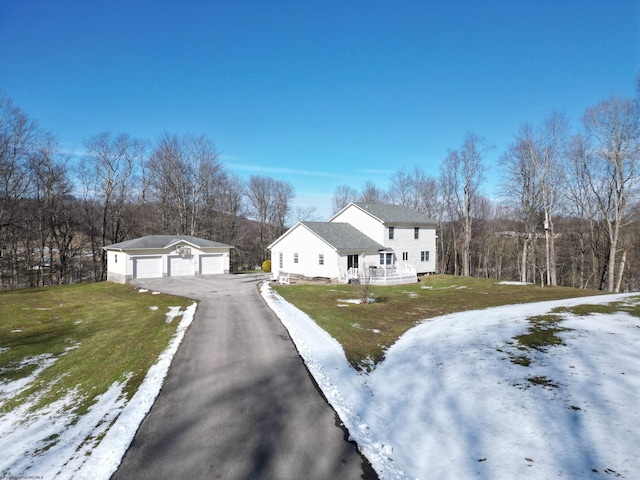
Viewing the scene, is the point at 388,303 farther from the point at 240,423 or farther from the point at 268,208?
the point at 268,208

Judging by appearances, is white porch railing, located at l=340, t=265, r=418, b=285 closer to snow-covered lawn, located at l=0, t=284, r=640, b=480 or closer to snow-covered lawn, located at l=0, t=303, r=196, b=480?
snow-covered lawn, located at l=0, t=284, r=640, b=480

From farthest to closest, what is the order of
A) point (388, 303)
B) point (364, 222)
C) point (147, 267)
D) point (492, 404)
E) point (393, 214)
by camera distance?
point (393, 214) < point (364, 222) < point (147, 267) < point (388, 303) < point (492, 404)

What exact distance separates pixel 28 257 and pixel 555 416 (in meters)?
39.8

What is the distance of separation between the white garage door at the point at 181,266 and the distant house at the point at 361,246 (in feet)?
22.7

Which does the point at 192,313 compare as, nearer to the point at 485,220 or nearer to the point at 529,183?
the point at 529,183

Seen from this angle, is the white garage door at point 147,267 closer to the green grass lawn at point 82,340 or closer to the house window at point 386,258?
the green grass lawn at point 82,340

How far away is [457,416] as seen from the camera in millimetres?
6738

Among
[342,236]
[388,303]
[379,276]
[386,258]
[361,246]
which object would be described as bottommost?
[388,303]

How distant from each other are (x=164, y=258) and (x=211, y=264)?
392 centimetres

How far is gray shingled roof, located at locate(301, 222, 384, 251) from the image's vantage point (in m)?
27.2

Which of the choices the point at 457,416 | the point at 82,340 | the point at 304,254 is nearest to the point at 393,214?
the point at 304,254

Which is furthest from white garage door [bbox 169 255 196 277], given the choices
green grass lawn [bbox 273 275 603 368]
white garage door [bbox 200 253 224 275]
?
green grass lawn [bbox 273 275 603 368]

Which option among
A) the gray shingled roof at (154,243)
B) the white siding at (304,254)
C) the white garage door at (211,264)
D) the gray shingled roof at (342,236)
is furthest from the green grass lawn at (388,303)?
the gray shingled roof at (154,243)

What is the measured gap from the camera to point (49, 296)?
2328cm
